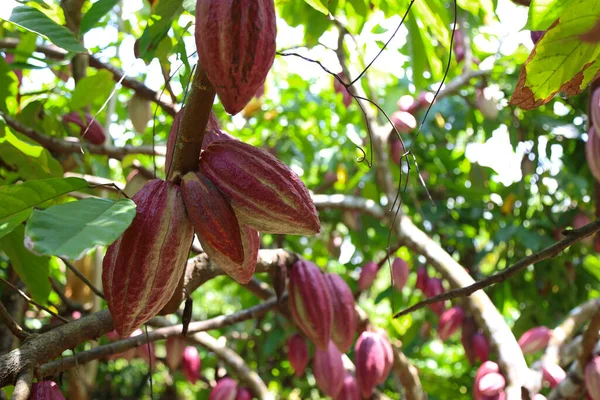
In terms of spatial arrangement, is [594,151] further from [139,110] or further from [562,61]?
[139,110]

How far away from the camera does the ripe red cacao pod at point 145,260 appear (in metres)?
0.57

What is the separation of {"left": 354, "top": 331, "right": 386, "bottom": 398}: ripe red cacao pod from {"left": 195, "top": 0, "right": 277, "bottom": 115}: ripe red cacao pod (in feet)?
2.83

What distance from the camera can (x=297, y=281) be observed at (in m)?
1.04

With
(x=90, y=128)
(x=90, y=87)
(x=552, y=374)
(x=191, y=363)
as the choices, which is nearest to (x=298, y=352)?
(x=191, y=363)

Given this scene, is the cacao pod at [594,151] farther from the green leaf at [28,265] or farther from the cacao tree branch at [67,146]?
the green leaf at [28,265]

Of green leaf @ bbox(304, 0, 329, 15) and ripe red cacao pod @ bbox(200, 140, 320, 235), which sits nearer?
ripe red cacao pod @ bbox(200, 140, 320, 235)

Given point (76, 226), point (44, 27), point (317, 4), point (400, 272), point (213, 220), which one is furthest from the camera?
point (400, 272)

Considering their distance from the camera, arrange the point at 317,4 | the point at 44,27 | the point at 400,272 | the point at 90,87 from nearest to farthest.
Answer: the point at 44,27 < the point at 317,4 < the point at 90,87 < the point at 400,272

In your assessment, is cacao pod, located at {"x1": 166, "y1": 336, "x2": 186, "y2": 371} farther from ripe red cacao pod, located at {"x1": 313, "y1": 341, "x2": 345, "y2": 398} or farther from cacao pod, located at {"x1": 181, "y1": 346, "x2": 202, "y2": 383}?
ripe red cacao pod, located at {"x1": 313, "y1": 341, "x2": 345, "y2": 398}

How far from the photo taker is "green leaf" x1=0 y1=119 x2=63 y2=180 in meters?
0.86

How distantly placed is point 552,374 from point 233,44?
1.00 m

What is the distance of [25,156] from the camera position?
0.92 m

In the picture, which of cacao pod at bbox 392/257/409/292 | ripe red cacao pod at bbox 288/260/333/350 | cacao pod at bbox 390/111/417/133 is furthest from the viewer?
cacao pod at bbox 390/111/417/133

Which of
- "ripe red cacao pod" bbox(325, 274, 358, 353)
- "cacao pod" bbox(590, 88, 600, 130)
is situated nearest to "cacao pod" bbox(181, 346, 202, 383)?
"ripe red cacao pod" bbox(325, 274, 358, 353)
